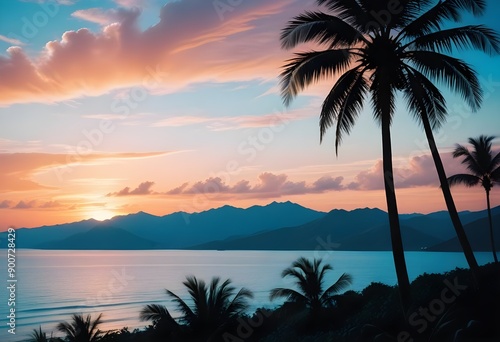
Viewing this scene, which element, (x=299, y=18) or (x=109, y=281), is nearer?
(x=299, y=18)

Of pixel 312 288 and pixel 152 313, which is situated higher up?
pixel 312 288

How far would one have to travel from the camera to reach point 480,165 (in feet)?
107

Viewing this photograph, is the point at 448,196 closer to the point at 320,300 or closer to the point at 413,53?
the point at 413,53

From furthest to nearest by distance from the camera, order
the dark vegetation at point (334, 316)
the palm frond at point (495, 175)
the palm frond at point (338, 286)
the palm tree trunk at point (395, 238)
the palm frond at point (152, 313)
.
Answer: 1. the palm frond at point (495, 175)
2. the palm frond at point (338, 286)
3. the palm frond at point (152, 313)
4. the dark vegetation at point (334, 316)
5. the palm tree trunk at point (395, 238)

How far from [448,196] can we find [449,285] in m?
3.96

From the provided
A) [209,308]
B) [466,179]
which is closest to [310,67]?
[209,308]

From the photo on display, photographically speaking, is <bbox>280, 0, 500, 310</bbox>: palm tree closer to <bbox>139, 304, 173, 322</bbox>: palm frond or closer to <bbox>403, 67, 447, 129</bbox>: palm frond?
<bbox>403, 67, 447, 129</bbox>: palm frond

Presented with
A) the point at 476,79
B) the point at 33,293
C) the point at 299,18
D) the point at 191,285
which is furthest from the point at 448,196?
the point at 33,293

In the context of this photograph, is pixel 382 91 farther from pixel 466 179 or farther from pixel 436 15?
pixel 466 179

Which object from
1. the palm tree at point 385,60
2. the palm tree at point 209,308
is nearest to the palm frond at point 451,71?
the palm tree at point 385,60

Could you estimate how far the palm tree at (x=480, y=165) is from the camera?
32188 mm

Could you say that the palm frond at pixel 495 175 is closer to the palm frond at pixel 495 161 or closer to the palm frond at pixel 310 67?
the palm frond at pixel 495 161

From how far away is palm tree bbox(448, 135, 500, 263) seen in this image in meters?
32.2

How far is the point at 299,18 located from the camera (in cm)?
1531
